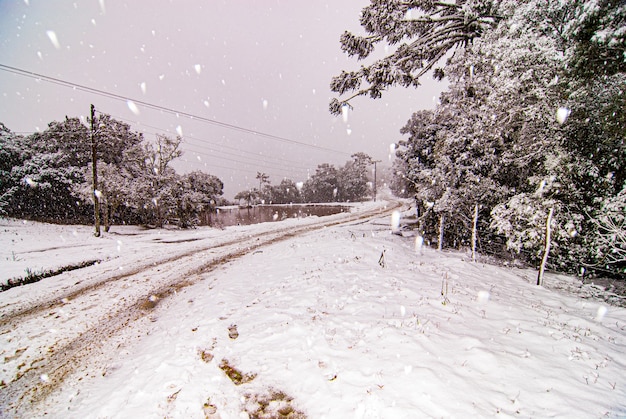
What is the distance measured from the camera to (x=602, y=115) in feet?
24.7

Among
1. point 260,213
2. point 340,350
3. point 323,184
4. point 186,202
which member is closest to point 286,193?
point 323,184

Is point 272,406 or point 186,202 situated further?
point 186,202

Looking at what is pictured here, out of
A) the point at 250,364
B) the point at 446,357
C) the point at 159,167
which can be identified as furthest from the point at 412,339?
the point at 159,167

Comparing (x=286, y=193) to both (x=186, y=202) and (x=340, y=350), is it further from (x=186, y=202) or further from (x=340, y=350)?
(x=340, y=350)

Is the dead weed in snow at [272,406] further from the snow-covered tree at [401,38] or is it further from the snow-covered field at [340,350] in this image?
the snow-covered tree at [401,38]

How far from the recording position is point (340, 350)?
4.57 meters

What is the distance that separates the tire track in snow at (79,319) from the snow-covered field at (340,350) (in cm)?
9

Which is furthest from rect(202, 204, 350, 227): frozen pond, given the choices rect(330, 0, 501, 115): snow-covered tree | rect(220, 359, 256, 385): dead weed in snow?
rect(220, 359, 256, 385): dead weed in snow

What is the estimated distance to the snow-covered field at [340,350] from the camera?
356 cm

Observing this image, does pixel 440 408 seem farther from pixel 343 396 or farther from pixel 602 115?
pixel 602 115

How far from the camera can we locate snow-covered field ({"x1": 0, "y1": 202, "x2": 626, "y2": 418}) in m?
3.56

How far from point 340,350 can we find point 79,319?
6619 mm

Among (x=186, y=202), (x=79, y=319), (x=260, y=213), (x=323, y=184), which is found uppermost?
(x=323, y=184)

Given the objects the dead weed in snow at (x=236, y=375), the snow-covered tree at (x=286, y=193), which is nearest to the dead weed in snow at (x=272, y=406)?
the dead weed in snow at (x=236, y=375)
